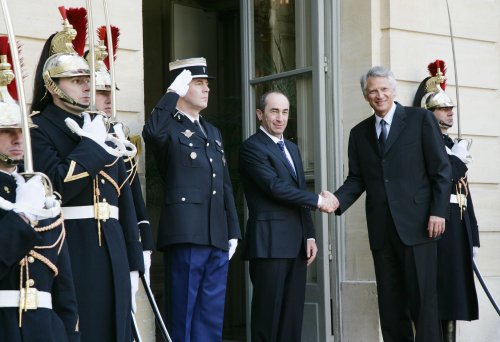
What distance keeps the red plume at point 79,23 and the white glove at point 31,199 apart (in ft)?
5.41

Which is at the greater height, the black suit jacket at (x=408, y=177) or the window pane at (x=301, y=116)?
the window pane at (x=301, y=116)

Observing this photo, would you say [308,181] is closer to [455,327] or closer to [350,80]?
[350,80]

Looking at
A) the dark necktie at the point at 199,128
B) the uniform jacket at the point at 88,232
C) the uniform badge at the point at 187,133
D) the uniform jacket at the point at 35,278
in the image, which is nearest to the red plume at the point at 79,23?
the uniform jacket at the point at 88,232

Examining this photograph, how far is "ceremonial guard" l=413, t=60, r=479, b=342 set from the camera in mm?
6918

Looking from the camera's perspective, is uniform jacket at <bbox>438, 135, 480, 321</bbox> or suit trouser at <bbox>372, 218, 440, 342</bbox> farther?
uniform jacket at <bbox>438, 135, 480, 321</bbox>

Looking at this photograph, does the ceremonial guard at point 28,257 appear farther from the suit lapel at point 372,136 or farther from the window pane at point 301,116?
the window pane at point 301,116

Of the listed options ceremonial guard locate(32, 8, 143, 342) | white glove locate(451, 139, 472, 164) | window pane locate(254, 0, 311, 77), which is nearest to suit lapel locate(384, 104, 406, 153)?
white glove locate(451, 139, 472, 164)

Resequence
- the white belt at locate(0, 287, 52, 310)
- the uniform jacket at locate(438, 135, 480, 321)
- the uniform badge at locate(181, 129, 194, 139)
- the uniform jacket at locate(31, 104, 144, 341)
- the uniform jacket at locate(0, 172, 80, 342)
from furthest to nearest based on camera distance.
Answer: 1. the uniform jacket at locate(438, 135, 480, 321)
2. the uniform badge at locate(181, 129, 194, 139)
3. the uniform jacket at locate(31, 104, 144, 341)
4. the white belt at locate(0, 287, 52, 310)
5. the uniform jacket at locate(0, 172, 80, 342)

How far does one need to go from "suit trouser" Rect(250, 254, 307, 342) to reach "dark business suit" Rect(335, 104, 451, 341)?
0.48 metres

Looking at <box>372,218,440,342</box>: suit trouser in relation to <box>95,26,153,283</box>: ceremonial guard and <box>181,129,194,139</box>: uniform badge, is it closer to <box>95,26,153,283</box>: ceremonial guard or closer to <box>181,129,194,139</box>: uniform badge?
<box>181,129,194,139</box>: uniform badge

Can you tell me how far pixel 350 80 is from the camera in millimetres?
7277

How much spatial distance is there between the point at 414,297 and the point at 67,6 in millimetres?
2499

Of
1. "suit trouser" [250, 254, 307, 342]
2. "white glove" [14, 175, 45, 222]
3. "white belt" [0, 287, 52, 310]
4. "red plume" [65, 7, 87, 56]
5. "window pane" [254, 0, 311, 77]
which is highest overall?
"window pane" [254, 0, 311, 77]

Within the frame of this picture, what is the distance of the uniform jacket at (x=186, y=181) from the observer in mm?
5562
